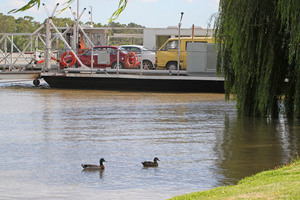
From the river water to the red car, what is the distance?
7238 mm

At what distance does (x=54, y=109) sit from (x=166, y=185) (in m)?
12.7

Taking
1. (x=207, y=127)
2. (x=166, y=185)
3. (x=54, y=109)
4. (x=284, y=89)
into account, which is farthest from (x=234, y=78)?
(x=166, y=185)

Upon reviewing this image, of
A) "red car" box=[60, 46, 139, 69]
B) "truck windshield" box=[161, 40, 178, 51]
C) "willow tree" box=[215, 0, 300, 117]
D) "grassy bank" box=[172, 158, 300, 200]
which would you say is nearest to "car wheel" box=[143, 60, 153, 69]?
"red car" box=[60, 46, 139, 69]

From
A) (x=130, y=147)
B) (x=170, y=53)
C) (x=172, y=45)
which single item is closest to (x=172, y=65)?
(x=170, y=53)

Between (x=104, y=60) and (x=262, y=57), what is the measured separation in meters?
14.7

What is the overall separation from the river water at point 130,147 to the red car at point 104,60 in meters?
7.24

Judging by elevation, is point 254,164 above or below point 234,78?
below

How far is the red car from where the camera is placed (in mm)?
31578

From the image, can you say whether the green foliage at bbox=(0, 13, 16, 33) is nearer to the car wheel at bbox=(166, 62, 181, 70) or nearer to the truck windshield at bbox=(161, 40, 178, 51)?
the truck windshield at bbox=(161, 40, 178, 51)

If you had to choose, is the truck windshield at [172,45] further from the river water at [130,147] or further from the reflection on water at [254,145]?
the reflection on water at [254,145]

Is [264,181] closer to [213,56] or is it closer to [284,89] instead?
[284,89]

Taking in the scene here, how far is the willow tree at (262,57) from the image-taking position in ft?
60.4

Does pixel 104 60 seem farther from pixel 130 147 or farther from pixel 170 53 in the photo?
pixel 130 147

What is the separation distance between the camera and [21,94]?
29000 millimetres
